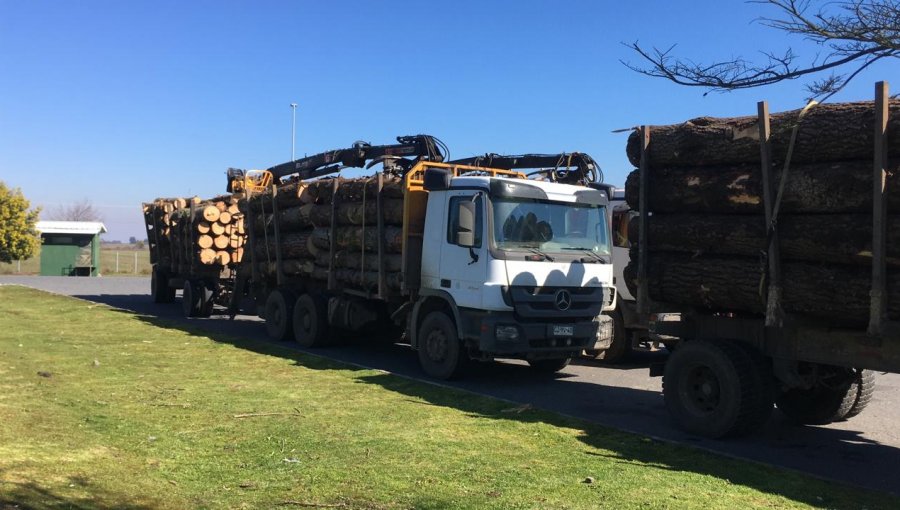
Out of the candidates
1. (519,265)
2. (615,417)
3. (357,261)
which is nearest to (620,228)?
(519,265)

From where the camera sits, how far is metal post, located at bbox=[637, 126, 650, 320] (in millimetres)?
8008

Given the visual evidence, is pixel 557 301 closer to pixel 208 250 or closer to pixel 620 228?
pixel 620 228

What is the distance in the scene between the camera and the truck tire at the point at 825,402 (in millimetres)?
8031

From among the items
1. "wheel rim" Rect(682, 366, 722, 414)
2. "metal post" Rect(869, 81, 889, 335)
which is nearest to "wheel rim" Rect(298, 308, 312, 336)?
"wheel rim" Rect(682, 366, 722, 414)

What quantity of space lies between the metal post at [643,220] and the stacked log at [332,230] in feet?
14.0

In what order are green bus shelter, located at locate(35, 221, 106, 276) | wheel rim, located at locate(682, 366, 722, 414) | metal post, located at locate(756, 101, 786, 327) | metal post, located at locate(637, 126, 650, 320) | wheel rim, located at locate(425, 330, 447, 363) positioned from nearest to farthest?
metal post, located at locate(756, 101, 786, 327)
wheel rim, located at locate(682, 366, 722, 414)
metal post, located at locate(637, 126, 650, 320)
wheel rim, located at locate(425, 330, 447, 363)
green bus shelter, located at locate(35, 221, 106, 276)

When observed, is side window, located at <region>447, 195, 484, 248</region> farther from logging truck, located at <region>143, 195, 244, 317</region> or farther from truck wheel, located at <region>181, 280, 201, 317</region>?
truck wheel, located at <region>181, 280, 201, 317</region>

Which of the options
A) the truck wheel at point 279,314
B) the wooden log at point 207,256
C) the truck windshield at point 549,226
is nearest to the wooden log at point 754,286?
the truck windshield at point 549,226

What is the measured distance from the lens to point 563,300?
9.75m

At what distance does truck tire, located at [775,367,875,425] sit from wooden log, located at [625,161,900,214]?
233 centimetres

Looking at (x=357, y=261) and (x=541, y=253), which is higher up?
(x=541, y=253)

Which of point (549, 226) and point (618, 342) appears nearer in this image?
point (549, 226)

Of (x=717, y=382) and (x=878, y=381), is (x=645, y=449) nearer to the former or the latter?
(x=717, y=382)

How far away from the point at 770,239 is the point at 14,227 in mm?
41568
